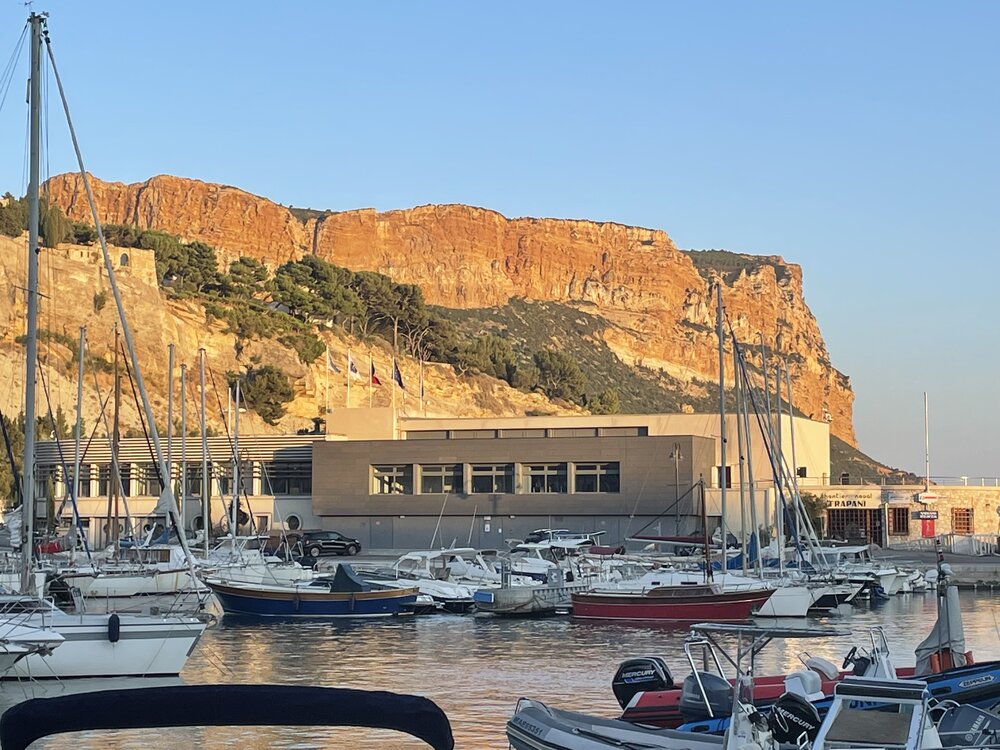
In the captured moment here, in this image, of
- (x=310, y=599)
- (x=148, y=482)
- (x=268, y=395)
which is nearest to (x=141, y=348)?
(x=268, y=395)

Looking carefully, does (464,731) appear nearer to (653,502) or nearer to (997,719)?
(997,719)

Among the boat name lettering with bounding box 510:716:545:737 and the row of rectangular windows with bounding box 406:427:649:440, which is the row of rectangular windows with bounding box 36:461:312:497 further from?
the boat name lettering with bounding box 510:716:545:737

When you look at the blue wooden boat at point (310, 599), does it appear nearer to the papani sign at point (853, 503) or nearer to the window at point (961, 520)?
the papani sign at point (853, 503)

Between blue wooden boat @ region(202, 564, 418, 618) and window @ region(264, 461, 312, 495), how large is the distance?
37.1m

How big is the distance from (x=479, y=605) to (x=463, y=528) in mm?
29162

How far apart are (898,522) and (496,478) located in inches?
893

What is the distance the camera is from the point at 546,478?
243ft

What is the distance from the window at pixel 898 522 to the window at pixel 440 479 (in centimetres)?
2397

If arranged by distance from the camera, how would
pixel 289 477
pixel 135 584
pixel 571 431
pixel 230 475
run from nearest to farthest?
pixel 135 584 → pixel 230 475 → pixel 571 431 → pixel 289 477

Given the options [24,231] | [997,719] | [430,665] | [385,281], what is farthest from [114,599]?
[385,281]

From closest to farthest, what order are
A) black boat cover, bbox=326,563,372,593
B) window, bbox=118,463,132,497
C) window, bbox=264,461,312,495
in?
black boat cover, bbox=326,563,372,593 < window, bbox=264,461,312,495 < window, bbox=118,463,132,497

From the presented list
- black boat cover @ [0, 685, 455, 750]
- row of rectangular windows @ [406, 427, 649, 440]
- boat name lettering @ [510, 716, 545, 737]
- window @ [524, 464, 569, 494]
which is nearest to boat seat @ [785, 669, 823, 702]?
boat name lettering @ [510, 716, 545, 737]

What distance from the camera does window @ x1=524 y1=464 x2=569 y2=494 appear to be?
2904 inches

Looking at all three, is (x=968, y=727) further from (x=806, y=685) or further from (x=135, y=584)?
(x=135, y=584)
